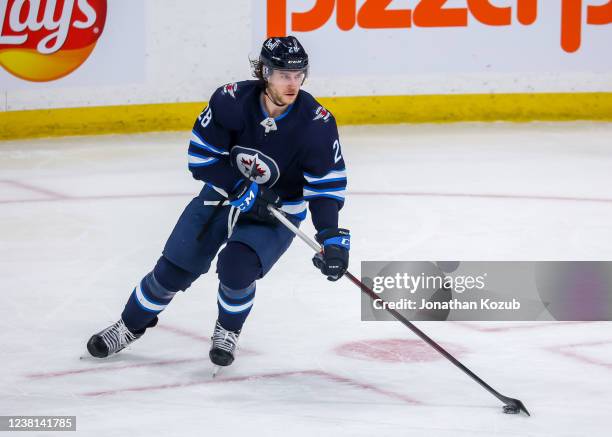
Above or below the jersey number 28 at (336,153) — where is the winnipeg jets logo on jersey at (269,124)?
above

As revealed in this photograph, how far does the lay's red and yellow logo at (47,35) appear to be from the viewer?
23.9ft

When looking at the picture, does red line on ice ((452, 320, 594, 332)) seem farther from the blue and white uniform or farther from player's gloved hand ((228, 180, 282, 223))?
player's gloved hand ((228, 180, 282, 223))

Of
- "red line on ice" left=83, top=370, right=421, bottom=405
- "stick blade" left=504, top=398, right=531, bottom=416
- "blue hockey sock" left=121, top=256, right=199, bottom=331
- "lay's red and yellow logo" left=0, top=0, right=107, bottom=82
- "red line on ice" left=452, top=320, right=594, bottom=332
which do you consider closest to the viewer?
"stick blade" left=504, top=398, right=531, bottom=416

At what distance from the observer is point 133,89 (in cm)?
765

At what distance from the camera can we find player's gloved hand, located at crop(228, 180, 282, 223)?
3.06 meters

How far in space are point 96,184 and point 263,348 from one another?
3.05 metres

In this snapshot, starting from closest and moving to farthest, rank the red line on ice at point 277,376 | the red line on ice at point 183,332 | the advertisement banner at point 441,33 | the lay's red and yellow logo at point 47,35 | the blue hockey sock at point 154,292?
1. the red line on ice at point 277,376
2. the blue hockey sock at point 154,292
3. the red line on ice at point 183,332
4. the lay's red and yellow logo at point 47,35
5. the advertisement banner at point 441,33

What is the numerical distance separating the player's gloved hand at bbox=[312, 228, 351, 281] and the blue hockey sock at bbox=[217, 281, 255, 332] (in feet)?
0.83

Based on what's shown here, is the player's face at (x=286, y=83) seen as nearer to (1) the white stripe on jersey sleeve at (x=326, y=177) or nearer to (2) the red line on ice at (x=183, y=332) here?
(1) the white stripe on jersey sleeve at (x=326, y=177)

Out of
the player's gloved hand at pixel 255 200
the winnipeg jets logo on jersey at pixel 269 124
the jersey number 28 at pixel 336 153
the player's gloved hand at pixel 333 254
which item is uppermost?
the winnipeg jets logo on jersey at pixel 269 124

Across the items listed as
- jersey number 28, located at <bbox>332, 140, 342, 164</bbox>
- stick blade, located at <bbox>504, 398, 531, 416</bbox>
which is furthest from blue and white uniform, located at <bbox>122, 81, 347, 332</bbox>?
stick blade, located at <bbox>504, 398, 531, 416</bbox>

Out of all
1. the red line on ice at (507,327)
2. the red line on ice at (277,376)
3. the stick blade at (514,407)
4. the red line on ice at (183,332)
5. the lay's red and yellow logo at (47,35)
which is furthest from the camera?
the lay's red and yellow logo at (47,35)

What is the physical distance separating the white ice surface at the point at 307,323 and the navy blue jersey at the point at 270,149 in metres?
0.50

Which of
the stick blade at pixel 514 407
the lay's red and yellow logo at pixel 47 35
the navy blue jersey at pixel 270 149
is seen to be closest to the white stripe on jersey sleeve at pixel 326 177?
the navy blue jersey at pixel 270 149
